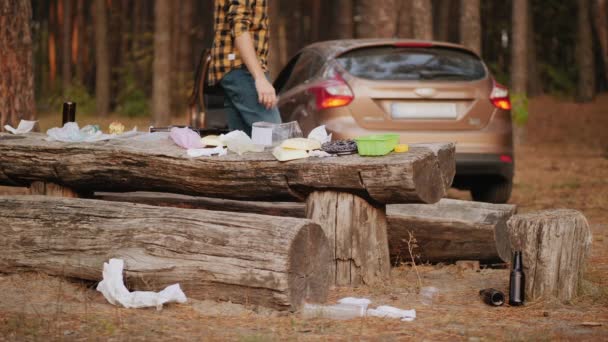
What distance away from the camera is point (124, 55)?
34000 millimetres

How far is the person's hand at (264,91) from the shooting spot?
6.68 meters

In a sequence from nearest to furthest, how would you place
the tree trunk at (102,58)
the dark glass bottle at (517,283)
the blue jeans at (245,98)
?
the dark glass bottle at (517,283) → the blue jeans at (245,98) → the tree trunk at (102,58)

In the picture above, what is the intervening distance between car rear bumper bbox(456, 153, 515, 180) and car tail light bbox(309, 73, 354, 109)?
1288 mm

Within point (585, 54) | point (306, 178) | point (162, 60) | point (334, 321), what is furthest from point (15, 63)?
point (585, 54)

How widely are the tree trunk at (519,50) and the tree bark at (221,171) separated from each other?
46.7ft

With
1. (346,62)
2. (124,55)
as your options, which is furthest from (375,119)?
(124,55)

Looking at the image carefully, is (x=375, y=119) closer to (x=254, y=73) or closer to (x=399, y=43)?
(x=399, y=43)

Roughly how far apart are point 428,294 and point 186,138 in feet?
6.48

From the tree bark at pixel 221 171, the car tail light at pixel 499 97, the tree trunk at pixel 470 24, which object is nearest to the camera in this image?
the tree bark at pixel 221 171

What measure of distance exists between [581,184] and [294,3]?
32084 millimetres

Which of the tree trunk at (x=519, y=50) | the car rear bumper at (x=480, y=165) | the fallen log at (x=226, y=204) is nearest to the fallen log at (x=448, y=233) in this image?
the fallen log at (x=226, y=204)

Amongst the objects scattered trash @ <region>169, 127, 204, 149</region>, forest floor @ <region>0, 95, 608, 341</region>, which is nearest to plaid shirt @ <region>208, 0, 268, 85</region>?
scattered trash @ <region>169, 127, 204, 149</region>

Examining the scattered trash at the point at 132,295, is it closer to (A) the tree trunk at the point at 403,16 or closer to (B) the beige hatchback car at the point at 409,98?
(B) the beige hatchback car at the point at 409,98

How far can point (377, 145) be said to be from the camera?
6.05m
